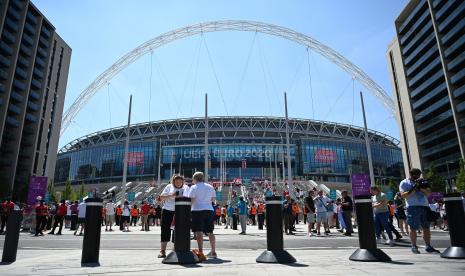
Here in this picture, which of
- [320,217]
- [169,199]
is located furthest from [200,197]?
[320,217]

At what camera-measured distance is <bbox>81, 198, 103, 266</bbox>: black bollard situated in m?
5.67

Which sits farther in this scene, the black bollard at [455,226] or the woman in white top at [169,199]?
the woman in white top at [169,199]

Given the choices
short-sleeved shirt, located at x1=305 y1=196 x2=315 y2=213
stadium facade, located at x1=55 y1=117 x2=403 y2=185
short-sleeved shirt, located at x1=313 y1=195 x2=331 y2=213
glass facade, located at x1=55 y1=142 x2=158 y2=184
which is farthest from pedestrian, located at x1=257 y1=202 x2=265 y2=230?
glass facade, located at x1=55 y1=142 x2=158 y2=184

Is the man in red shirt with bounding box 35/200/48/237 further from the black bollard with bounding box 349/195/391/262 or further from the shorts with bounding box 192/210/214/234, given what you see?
the black bollard with bounding box 349/195/391/262

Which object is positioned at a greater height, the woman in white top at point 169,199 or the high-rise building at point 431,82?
the high-rise building at point 431,82

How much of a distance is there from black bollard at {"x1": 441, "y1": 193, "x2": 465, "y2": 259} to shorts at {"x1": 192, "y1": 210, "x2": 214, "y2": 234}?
4.23 m

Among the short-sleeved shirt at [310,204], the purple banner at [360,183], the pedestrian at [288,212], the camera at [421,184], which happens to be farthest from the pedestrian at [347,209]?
the purple banner at [360,183]

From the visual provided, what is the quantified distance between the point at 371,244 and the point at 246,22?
5465cm

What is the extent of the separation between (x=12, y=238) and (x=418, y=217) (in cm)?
801

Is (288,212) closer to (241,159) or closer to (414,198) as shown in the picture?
(414,198)

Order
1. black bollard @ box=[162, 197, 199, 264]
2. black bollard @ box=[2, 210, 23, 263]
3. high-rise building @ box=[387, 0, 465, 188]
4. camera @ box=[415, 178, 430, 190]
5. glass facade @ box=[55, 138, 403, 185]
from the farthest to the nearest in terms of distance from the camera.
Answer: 1. glass facade @ box=[55, 138, 403, 185]
2. high-rise building @ box=[387, 0, 465, 188]
3. camera @ box=[415, 178, 430, 190]
4. black bollard @ box=[2, 210, 23, 263]
5. black bollard @ box=[162, 197, 199, 264]

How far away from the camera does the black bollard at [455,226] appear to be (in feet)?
19.2

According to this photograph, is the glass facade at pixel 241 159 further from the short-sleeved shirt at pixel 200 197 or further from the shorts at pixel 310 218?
the short-sleeved shirt at pixel 200 197

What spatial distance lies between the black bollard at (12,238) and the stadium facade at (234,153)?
74037 millimetres
